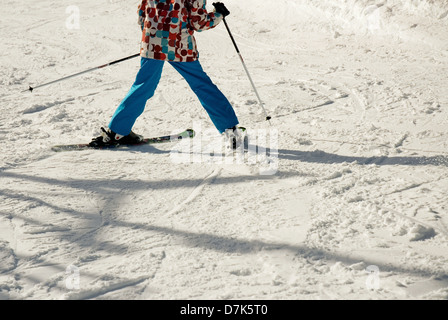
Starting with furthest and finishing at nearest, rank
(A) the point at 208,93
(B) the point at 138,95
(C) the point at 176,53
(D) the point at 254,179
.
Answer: (B) the point at 138,95
(A) the point at 208,93
(C) the point at 176,53
(D) the point at 254,179

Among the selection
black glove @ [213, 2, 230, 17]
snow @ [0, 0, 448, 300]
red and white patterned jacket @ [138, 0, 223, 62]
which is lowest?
snow @ [0, 0, 448, 300]

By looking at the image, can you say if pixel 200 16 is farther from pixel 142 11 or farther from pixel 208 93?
pixel 208 93

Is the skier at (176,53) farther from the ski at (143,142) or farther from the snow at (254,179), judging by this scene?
the snow at (254,179)

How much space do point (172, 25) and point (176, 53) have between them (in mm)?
217

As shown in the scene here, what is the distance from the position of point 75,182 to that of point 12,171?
0.62 metres

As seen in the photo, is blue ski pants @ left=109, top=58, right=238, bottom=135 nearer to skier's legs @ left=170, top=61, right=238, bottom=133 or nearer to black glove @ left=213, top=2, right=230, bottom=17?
skier's legs @ left=170, top=61, right=238, bottom=133

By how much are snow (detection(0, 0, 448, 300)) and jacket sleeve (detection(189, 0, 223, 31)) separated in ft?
3.62

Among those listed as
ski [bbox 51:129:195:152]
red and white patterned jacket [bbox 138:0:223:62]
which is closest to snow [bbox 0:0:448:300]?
ski [bbox 51:129:195:152]

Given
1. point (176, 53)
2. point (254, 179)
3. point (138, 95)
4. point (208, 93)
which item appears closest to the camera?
point (254, 179)

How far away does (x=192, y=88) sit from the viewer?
173 inches

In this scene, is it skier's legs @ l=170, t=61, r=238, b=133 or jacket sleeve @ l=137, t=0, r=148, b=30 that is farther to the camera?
skier's legs @ l=170, t=61, r=238, b=133

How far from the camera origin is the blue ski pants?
4.31 metres

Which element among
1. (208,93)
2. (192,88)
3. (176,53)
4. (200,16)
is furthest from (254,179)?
(200,16)
